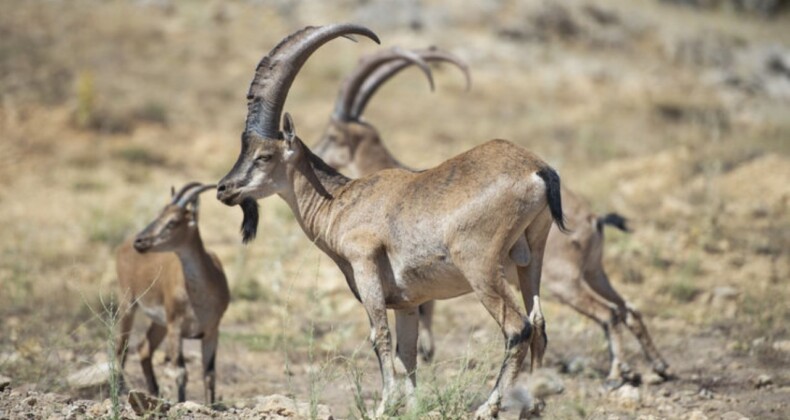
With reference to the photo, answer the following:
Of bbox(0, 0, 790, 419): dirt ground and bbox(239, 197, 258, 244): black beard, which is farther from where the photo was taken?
bbox(0, 0, 790, 419): dirt ground

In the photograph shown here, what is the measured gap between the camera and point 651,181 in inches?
619

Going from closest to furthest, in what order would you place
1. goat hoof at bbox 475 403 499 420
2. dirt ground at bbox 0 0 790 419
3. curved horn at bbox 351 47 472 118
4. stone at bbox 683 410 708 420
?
goat hoof at bbox 475 403 499 420 → stone at bbox 683 410 708 420 → dirt ground at bbox 0 0 790 419 → curved horn at bbox 351 47 472 118

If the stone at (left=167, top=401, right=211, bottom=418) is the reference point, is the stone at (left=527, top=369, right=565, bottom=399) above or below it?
below

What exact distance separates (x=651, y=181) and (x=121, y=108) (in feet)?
32.2

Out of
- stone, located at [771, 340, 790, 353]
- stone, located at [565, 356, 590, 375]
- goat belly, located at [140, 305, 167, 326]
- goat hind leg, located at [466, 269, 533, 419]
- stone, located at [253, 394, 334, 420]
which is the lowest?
stone, located at [565, 356, 590, 375]

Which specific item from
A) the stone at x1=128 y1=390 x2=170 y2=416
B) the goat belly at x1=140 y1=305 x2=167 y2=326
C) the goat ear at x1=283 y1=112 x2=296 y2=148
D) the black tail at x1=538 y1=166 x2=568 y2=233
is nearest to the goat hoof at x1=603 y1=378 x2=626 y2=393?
the black tail at x1=538 y1=166 x2=568 y2=233

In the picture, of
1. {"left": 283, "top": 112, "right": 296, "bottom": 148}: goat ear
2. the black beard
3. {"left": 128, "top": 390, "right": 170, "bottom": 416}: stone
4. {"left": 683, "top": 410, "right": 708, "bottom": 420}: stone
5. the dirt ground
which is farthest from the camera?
the dirt ground

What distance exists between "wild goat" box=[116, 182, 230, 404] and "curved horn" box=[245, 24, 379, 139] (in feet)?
5.77

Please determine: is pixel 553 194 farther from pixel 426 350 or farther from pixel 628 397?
pixel 426 350

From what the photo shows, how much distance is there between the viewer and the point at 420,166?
1747 centimetres

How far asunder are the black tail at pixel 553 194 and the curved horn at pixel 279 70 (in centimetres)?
167

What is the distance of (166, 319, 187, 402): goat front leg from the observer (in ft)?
26.9

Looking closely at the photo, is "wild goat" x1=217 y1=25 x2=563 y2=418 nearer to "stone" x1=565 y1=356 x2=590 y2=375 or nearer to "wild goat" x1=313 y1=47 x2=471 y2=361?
"stone" x1=565 y1=356 x2=590 y2=375

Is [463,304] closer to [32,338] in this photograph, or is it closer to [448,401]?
[32,338]
